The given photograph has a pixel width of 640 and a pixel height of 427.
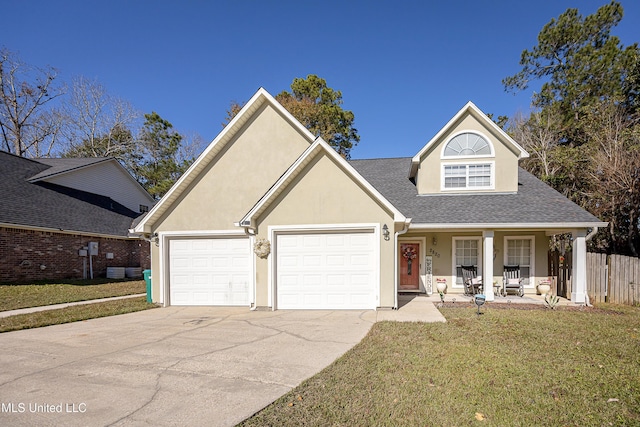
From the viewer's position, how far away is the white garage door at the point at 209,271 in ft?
33.6

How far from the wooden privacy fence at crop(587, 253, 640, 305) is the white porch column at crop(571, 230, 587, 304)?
754mm

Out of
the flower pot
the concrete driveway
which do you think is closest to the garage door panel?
the concrete driveway

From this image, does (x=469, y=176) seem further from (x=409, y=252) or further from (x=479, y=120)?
(x=409, y=252)

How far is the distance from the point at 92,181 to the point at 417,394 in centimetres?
2449

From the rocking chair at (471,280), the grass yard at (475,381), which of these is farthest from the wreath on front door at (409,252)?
the grass yard at (475,381)

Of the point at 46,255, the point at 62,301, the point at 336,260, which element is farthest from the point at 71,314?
the point at 46,255

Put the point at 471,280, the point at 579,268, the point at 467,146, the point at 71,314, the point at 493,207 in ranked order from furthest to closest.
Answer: the point at 467,146 → the point at 471,280 → the point at 493,207 → the point at 579,268 → the point at 71,314

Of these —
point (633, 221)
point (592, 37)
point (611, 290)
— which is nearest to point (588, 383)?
point (611, 290)

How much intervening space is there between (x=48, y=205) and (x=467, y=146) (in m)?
20.2

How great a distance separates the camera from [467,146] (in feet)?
41.3

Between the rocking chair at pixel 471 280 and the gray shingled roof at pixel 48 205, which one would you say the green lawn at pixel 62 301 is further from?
the rocking chair at pixel 471 280

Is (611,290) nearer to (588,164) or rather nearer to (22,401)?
(588,164)

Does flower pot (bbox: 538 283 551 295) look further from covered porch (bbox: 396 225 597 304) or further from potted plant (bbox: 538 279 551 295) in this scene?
covered porch (bbox: 396 225 597 304)

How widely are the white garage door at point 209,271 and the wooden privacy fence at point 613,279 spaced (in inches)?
444
